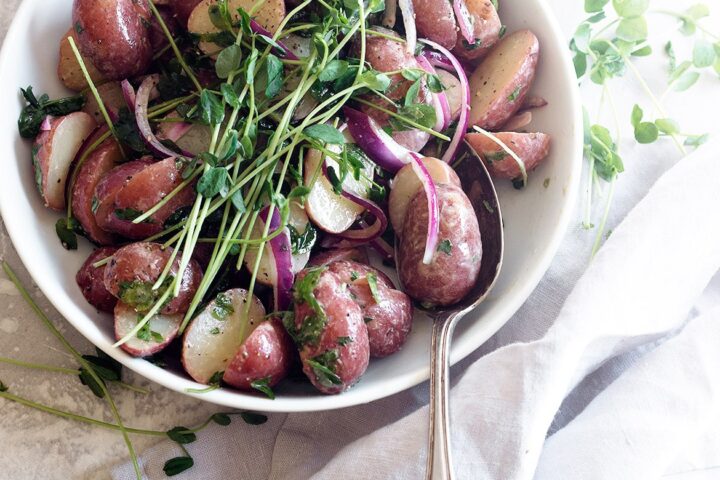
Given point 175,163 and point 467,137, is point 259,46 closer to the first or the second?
point 175,163

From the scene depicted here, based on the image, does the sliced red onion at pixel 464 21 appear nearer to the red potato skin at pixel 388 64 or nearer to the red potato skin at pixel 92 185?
the red potato skin at pixel 388 64

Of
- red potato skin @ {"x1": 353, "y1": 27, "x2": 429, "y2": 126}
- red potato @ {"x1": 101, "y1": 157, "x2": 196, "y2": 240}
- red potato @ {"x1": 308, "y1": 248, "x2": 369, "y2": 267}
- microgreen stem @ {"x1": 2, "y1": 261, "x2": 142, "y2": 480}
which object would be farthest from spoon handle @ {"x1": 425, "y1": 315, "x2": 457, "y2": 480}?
microgreen stem @ {"x1": 2, "y1": 261, "x2": 142, "y2": 480}

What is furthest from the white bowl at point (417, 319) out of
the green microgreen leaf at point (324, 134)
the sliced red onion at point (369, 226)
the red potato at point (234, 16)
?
the green microgreen leaf at point (324, 134)

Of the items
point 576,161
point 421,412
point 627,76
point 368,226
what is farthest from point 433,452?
point 627,76

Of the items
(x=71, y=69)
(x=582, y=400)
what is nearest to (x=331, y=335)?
(x=582, y=400)

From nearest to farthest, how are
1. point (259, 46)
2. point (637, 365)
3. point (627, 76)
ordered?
1. point (259, 46)
2. point (637, 365)
3. point (627, 76)

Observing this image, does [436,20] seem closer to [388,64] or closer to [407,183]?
[388,64]
